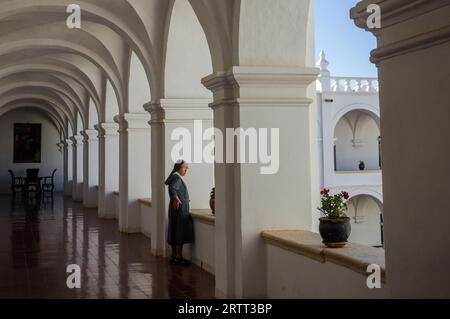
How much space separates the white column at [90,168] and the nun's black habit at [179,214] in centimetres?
1118

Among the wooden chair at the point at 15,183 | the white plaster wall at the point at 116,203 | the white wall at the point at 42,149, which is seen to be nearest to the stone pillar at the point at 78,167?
the wooden chair at the point at 15,183

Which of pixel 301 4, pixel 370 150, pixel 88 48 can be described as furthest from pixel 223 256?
pixel 370 150

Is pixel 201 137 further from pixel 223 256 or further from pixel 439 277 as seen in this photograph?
pixel 439 277

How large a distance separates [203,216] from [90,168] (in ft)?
39.7

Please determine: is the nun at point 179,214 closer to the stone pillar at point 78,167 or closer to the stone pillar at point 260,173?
the stone pillar at point 260,173

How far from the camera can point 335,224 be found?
496 centimetres

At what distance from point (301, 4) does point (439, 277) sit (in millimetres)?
3881

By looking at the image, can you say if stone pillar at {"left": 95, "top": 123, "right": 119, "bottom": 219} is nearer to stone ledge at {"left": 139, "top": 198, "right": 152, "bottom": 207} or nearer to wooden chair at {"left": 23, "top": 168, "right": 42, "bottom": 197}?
stone ledge at {"left": 139, "top": 198, "right": 152, "bottom": 207}

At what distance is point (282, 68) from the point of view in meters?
6.00

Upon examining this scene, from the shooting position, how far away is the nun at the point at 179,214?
824 centimetres

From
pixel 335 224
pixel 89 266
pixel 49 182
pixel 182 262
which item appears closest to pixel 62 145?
pixel 49 182

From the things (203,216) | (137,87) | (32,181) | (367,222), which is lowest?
(367,222)

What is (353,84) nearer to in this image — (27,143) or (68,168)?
(68,168)

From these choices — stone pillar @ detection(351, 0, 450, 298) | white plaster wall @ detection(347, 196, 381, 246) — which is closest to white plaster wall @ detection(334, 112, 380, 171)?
white plaster wall @ detection(347, 196, 381, 246)
